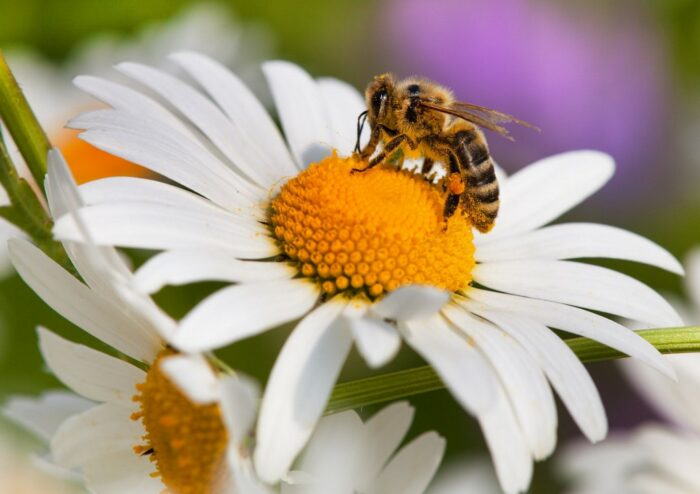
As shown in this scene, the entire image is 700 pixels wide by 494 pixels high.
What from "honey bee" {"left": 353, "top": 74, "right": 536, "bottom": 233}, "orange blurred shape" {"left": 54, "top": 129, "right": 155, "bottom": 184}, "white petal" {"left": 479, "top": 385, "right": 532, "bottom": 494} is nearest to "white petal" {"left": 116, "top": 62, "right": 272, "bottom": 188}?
"honey bee" {"left": 353, "top": 74, "right": 536, "bottom": 233}

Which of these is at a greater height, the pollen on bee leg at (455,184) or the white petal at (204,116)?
the white petal at (204,116)

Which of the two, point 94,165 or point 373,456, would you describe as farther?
point 94,165

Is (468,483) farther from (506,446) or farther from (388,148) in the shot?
(506,446)

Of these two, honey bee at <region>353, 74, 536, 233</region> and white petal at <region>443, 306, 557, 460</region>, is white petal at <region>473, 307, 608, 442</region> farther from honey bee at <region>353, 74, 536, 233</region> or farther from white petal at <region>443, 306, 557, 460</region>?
honey bee at <region>353, 74, 536, 233</region>

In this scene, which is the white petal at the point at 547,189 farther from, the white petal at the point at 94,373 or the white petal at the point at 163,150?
the white petal at the point at 94,373

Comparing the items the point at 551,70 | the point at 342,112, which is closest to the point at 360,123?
the point at 342,112

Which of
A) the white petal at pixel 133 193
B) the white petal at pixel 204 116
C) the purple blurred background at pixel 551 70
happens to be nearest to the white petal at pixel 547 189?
the white petal at pixel 204 116
